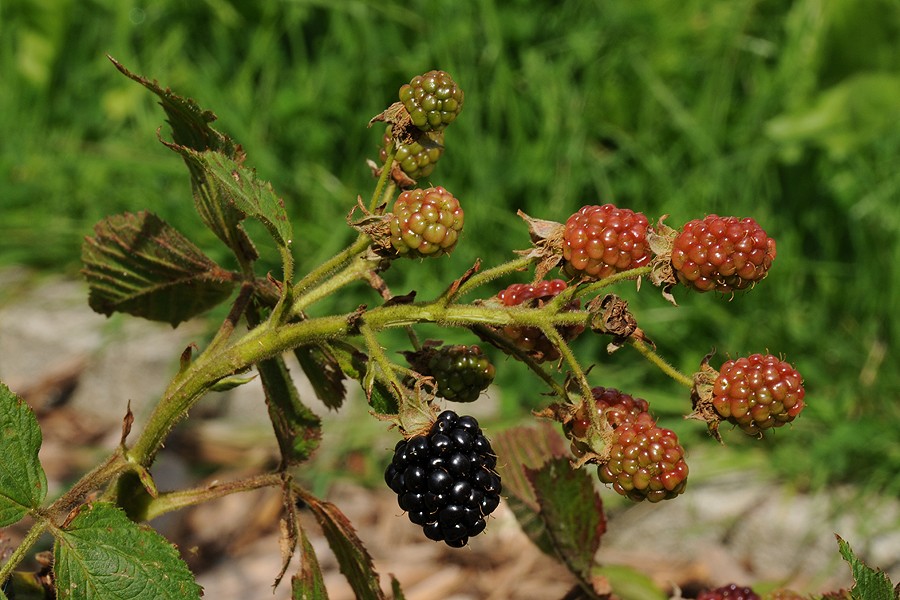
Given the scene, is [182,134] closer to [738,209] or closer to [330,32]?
[738,209]

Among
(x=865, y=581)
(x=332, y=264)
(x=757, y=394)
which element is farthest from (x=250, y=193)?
(x=865, y=581)

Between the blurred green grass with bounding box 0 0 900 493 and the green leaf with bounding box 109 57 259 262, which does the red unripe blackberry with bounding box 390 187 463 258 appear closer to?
the green leaf with bounding box 109 57 259 262

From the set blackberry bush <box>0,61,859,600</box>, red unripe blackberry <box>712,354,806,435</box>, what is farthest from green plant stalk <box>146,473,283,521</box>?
red unripe blackberry <box>712,354,806,435</box>

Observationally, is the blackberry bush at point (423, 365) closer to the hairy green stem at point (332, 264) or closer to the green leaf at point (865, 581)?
the hairy green stem at point (332, 264)

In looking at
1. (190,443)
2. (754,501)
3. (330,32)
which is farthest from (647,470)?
(330,32)

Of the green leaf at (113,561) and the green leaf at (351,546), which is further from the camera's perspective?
the green leaf at (351,546)

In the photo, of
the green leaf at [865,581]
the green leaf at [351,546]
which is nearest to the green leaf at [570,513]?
the green leaf at [351,546]
